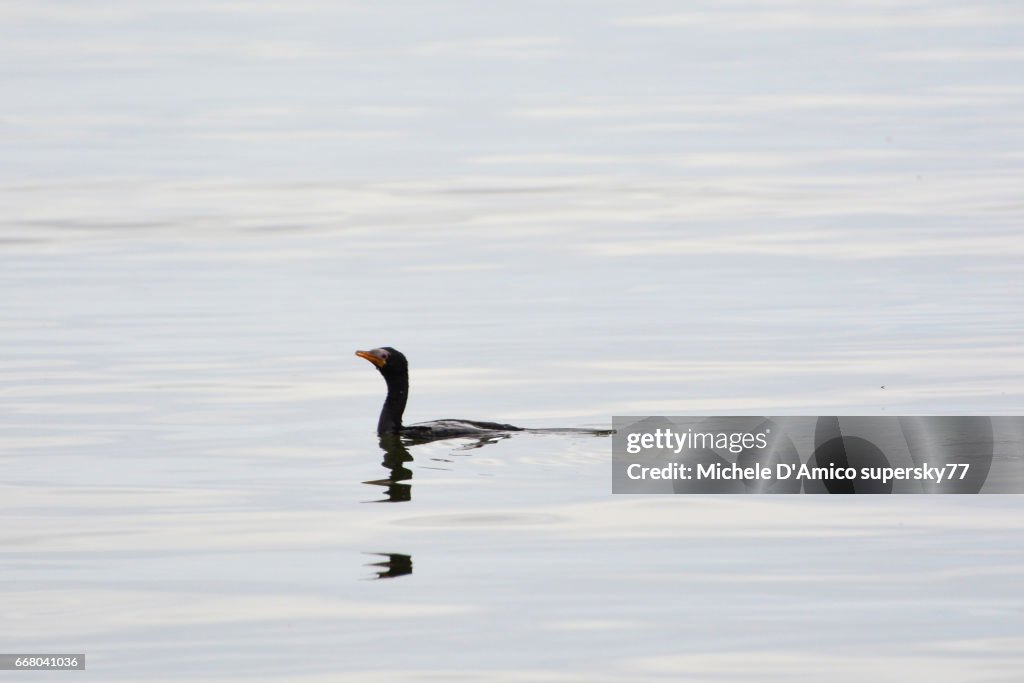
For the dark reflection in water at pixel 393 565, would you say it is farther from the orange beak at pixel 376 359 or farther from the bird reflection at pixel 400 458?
the orange beak at pixel 376 359

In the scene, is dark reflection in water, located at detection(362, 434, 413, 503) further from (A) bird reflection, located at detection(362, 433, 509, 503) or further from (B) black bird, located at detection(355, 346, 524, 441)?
(B) black bird, located at detection(355, 346, 524, 441)

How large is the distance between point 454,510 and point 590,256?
52.1 ft

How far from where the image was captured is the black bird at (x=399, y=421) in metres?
17.9

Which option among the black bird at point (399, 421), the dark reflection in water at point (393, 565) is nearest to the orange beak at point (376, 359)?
the black bird at point (399, 421)

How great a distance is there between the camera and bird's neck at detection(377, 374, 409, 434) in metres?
18.5

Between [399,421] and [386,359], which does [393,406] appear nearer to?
[399,421]

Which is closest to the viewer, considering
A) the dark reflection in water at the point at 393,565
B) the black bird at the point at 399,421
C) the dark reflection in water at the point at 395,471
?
the dark reflection in water at the point at 393,565

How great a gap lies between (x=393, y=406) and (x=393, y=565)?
18.4ft

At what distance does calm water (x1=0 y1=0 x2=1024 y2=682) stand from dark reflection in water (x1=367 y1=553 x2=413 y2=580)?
0.13ft

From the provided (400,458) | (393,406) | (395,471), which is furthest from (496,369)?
(395,471)

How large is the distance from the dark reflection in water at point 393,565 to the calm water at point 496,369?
0.04 metres

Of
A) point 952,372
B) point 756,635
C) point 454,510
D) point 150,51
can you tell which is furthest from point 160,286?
point 150,51

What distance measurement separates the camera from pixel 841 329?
23406mm

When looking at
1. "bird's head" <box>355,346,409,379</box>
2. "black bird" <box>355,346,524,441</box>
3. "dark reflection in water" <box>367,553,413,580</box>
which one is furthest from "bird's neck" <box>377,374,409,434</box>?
"dark reflection in water" <box>367,553,413,580</box>
